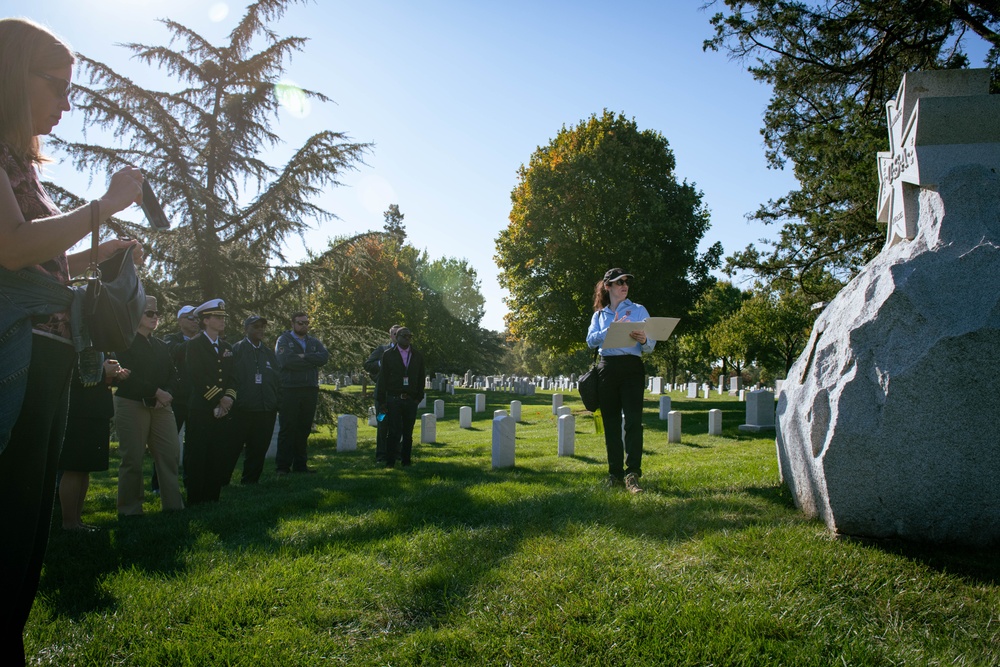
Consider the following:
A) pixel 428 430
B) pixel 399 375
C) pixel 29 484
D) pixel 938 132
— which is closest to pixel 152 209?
pixel 29 484

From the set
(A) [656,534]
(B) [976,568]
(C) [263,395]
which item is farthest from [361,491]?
(B) [976,568]

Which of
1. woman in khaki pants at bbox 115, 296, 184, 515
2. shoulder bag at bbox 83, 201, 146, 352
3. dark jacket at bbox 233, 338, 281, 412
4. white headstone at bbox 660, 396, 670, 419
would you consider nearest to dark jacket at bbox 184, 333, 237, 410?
woman in khaki pants at bbox 115, 296, 184, 515

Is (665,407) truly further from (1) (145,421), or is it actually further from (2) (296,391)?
(1) (145,421)

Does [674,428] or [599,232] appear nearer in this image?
[674,428]

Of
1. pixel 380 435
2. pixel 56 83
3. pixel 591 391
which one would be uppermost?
pixel 56 83

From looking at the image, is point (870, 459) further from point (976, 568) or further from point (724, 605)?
point (724, 605)

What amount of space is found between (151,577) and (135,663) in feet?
3.65

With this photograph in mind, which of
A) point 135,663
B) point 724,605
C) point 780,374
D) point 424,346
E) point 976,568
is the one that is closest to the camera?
point 135,663

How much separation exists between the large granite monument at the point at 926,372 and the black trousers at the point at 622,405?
65.8 inches

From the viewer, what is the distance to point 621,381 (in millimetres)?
5895

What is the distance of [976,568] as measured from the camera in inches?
127

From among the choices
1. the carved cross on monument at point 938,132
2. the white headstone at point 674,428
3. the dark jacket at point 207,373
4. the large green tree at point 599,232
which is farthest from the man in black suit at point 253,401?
the large green tree at point 599,232

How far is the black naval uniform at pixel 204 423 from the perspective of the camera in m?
6.29

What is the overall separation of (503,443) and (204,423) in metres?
4.08
